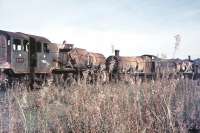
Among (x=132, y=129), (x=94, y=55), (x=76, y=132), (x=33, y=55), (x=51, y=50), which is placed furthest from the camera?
(x=94, y=55)

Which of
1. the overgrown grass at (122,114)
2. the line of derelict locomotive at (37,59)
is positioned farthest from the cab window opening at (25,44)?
the overgrown grass at (122,114)

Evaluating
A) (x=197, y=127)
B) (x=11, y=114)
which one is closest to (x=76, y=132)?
(x=11, y=114)

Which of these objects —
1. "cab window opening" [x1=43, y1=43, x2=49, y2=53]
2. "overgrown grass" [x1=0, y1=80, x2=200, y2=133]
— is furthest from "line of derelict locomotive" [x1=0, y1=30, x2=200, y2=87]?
"overgrown grass" [x1=0, y1=80, x2=200, y2=133]

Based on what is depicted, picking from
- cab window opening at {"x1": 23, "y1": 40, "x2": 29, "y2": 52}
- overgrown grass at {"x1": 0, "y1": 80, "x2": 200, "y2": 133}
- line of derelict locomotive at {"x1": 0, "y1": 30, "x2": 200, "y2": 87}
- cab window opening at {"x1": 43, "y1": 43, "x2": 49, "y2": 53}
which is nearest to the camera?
overgrown grass at {"x1": 0, "y1": 80, "x2": 200, "y2": 133}

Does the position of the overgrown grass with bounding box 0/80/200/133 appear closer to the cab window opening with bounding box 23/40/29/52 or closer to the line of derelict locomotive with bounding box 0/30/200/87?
the line of derelict locomotive with bounding box 0/30/200/87

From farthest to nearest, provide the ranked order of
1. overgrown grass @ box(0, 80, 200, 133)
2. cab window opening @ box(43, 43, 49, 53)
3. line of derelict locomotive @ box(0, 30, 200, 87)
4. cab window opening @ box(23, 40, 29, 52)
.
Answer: cab window opening @ box(43, 43, 49, 53) → cab window opening @ box(23, 40, 29, 52) → line of derelict locomotive @ box(0, 30, 200, 87) → overgrown grass @ box(0, 80, 200, 133)

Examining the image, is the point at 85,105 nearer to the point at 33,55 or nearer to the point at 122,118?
the point at 122,118

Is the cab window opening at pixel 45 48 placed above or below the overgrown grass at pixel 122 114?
above

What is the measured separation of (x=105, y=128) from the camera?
509 cm

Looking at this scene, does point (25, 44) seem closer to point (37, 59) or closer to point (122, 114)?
point (37, 59)

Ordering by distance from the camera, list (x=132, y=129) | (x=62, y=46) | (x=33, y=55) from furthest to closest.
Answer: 1. (x=62, y=46)
2. (x=33, y=55)
3. (x=132, y=129)

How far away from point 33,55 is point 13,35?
6.51 feet

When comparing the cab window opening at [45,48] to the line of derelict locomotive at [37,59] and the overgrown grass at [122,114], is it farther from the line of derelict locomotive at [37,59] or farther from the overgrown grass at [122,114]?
the overgrown grass at [122,114]

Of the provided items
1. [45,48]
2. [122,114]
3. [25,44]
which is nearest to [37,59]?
[25,44]
